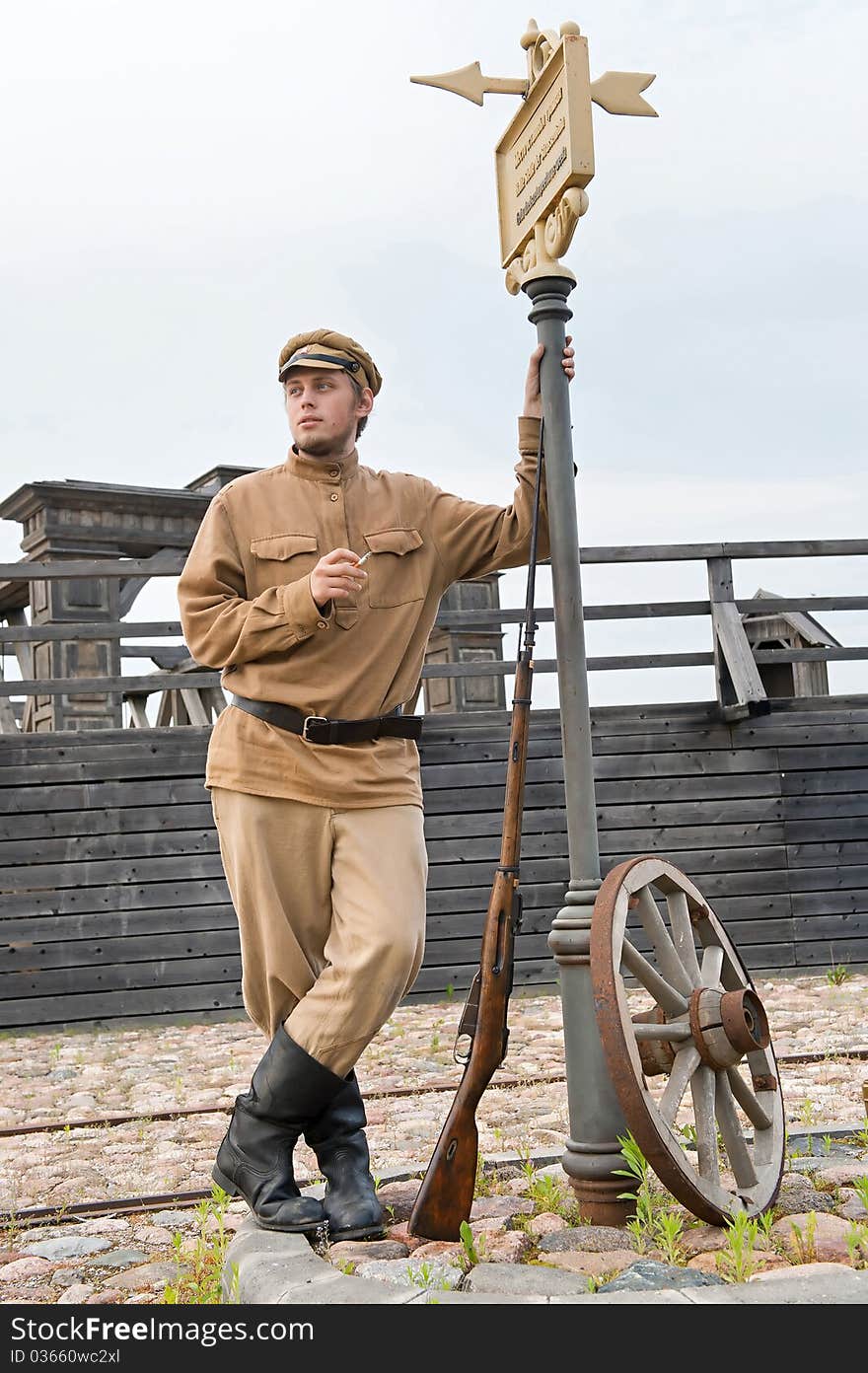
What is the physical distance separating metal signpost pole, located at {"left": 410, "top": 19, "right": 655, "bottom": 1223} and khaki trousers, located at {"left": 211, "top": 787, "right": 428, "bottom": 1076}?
0.39 meters

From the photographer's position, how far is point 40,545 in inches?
395

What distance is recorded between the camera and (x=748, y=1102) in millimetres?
3186

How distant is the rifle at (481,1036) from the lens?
289cm

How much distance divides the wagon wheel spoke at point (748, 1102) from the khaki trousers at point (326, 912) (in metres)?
0.78

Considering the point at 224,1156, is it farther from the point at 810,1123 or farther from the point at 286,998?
the point at 810,1123

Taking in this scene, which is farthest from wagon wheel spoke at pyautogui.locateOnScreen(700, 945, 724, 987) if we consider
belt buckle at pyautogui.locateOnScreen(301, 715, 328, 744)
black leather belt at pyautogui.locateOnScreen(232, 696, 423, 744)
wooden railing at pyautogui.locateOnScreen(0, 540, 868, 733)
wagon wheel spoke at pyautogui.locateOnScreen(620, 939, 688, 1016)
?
wooden railing at pyautogui.locateOnScreen(0, 540, 868, 733)

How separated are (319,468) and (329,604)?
1.65 ft

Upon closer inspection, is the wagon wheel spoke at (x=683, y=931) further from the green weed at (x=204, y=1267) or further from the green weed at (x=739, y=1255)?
the green weed at (x=204, y=1267)

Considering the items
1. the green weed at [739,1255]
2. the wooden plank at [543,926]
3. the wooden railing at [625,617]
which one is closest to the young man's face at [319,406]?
the green weed at [739,1255]

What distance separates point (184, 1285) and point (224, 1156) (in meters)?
0.29

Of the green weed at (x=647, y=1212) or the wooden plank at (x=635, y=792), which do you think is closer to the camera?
the green weed at (x=647, y=1212)

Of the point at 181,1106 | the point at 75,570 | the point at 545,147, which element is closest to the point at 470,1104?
the point at 545,147
